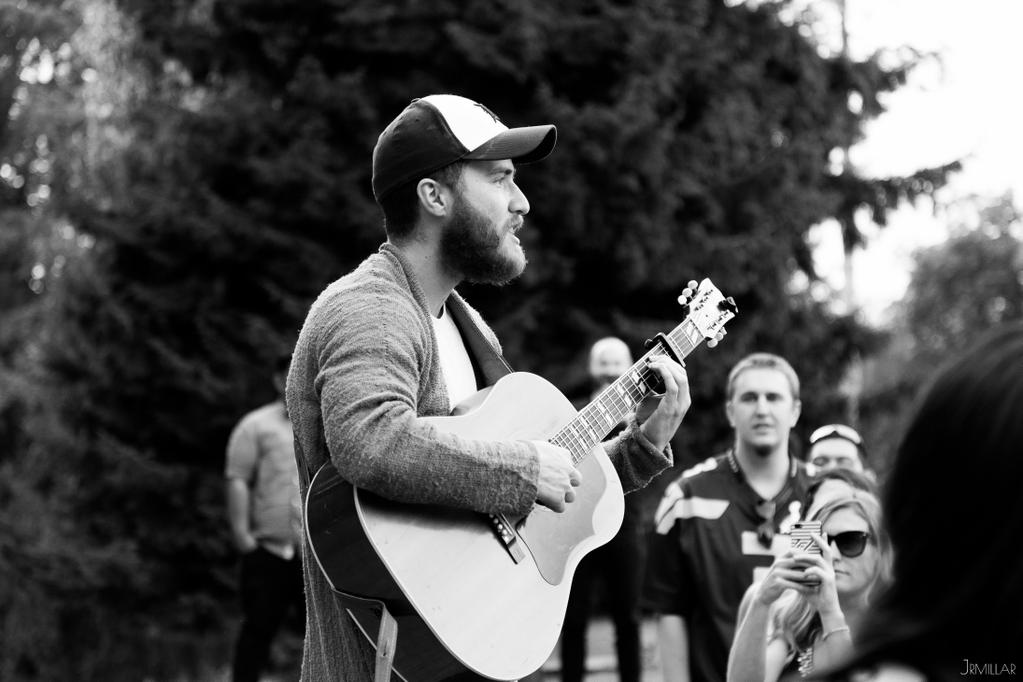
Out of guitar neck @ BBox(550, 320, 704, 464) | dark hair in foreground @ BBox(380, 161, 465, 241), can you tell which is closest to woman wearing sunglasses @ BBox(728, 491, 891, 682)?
guitar neck @ BBox(550, 320, 704, 464)

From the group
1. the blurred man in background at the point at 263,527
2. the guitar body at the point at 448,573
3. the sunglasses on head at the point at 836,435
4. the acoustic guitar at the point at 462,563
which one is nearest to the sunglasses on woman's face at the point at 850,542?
the acoustic guitar at the point at 462,563

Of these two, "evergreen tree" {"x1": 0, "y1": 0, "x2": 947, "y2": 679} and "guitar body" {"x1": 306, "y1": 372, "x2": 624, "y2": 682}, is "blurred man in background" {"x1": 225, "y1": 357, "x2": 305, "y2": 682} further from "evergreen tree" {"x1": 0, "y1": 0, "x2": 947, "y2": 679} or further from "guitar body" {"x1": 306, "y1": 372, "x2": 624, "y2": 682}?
"guitar body" {"x1": 306, "y1": 372, "x2": 624, "y2": 682}

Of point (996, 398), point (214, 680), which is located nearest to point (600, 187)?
point (214, 680)

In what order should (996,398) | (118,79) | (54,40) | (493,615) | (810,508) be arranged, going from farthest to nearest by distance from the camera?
1. (54,40)
2. (118,79)
3. (810,508)
4. (493,615)
5. (996,398)

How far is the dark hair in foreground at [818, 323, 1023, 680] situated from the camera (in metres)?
1.51

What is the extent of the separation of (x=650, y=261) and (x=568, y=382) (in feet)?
4.87

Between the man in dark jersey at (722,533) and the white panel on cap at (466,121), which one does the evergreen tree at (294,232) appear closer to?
the man in dark jersey at (722,533)

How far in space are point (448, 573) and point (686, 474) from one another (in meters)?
2.82

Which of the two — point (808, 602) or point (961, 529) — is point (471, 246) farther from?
point (961, 529)

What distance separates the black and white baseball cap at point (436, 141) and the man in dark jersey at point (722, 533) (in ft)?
7.81

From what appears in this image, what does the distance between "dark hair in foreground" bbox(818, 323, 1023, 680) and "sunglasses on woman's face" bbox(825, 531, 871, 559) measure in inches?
92.9

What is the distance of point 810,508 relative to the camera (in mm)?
4125

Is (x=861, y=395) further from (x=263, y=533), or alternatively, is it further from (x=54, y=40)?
(x=54, y=40)

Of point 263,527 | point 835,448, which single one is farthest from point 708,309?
point 263,527
